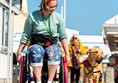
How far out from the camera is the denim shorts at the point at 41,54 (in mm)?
6695

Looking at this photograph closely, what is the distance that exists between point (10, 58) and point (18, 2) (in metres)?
3.08

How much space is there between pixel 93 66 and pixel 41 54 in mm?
3904

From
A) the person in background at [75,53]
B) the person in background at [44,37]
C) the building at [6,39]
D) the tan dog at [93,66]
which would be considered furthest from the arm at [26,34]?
the building at [6,39]

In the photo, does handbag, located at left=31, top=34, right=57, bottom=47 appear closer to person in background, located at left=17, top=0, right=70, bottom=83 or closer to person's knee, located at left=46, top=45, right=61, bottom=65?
person in background, located at left=17, top=0, right=70, bottom=83

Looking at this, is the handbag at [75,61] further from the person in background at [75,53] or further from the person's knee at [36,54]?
the person's knee at [36,54]

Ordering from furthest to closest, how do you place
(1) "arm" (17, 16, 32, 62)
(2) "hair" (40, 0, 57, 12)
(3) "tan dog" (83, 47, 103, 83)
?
1. (3) "tan dog" (83, 47, 103, 83)
2. (1) "arm" (17, 16, 32, 62)
3. (2) "hair" (40, 0, 57, 12)

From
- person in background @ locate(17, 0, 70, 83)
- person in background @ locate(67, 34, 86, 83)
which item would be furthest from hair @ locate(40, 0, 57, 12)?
person in background @ locate(67, 34, 86, 83)

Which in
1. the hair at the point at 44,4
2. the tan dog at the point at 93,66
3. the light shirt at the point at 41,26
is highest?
the hair at the point at 44,4

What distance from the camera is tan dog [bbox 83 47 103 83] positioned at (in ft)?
33.9

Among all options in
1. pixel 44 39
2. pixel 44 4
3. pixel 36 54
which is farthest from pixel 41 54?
pixel 44 4

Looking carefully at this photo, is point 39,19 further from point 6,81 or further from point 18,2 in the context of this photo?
point 18,2

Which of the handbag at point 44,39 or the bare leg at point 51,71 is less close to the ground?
the handbag at point 44,39

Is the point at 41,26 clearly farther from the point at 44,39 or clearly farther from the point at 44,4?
the point at 44,4

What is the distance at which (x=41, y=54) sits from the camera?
6719 millimetres
